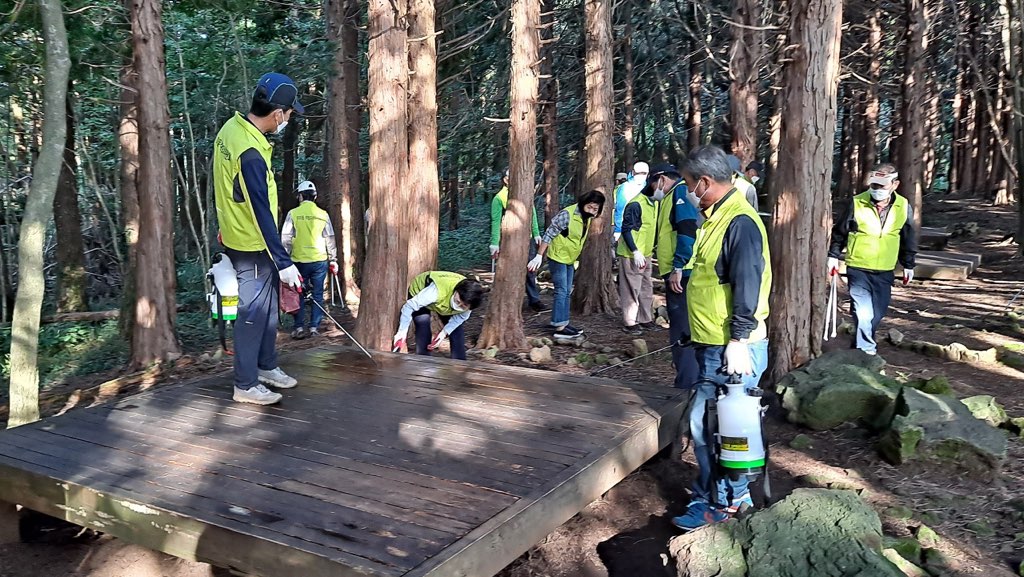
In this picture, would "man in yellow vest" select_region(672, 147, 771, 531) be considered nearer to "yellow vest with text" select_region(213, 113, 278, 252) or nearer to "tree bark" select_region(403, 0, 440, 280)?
"yellow vest with text" select_region(213, 113, 278, 252)

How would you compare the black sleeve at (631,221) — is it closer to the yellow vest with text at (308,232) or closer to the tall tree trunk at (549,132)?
the yellow vest with text at (308,232)

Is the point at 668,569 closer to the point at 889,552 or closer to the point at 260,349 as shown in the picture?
the point at 889,552

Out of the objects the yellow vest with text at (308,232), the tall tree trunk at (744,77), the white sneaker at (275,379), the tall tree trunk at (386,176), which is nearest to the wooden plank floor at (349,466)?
the white sneaker at (275,379)

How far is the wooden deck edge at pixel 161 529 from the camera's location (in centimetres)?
348

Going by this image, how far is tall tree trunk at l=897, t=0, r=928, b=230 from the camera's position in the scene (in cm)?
1496

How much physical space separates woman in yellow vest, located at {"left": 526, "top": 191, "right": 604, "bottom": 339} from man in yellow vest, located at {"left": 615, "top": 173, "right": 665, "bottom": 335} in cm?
47

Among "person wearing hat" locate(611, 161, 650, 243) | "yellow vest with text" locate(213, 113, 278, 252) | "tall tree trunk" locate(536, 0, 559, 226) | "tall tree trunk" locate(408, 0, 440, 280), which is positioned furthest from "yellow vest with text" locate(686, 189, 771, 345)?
"tall tree trunk" locate(536, 0, 559, 226)

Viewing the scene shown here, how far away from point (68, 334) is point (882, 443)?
503 inches

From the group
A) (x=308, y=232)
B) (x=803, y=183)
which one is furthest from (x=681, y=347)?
(x=308, y=232)

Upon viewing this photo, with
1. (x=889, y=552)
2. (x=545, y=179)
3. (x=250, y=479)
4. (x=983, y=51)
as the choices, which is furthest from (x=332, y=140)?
(x=983, y=51)

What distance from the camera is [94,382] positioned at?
35.0 ft

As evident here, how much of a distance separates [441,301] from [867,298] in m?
4.04

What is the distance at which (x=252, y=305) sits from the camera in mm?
5496

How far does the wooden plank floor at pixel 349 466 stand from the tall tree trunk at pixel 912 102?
12.1 meters
